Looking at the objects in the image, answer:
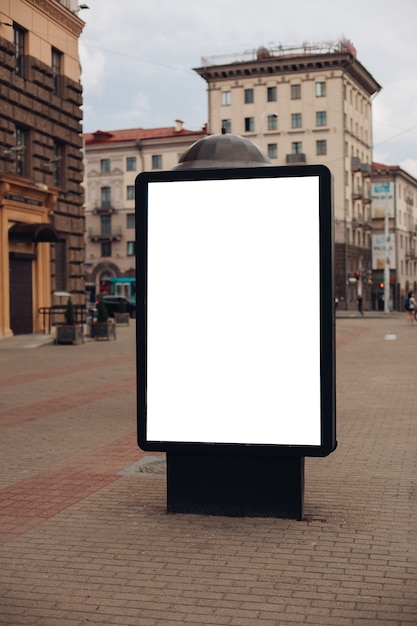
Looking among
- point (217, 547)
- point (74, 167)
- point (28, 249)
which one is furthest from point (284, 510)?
point (74, 167)

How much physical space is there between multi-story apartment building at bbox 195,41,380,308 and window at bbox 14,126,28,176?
48319mm

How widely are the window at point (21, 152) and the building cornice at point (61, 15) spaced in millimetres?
4101

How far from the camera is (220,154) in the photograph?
1062 cm

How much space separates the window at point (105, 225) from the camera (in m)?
82.6

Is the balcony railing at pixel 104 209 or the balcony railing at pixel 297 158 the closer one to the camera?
the balcony railing at pixel 297 158

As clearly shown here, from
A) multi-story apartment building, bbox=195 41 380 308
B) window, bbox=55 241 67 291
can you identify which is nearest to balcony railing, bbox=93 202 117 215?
multi-story apartment building, bbox=195 41 380 308

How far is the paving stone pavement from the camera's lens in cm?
444

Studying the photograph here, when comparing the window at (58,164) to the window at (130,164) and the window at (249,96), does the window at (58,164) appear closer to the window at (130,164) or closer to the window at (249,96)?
the window at (249,96)

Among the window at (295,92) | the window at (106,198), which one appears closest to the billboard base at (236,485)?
the window at (295,92)

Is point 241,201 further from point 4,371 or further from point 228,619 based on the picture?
point 4,371

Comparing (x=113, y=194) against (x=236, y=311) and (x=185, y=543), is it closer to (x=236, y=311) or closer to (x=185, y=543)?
(x=236, y=311)

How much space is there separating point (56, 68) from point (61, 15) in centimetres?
178

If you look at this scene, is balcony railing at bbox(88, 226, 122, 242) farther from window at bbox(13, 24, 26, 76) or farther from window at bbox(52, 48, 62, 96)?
window at bbox(13, 24, 26, 76)

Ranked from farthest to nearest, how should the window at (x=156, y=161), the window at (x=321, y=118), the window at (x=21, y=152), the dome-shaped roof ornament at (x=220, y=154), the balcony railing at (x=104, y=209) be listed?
the balcony railing at (x=104, y=209), the window at (x=156, y=161), the window at (x=321, y=118), the window at (x=21, y=152), the dome-shaped roof ornament at (x=220, y=154)
